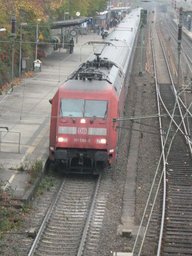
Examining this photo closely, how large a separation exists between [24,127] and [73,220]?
11161mm

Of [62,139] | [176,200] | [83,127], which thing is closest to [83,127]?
[83,127]

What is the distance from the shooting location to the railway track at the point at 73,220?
14.8 metres

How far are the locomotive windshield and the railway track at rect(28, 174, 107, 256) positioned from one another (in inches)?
85.5

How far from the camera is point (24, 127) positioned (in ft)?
89.9

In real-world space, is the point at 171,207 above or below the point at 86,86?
below

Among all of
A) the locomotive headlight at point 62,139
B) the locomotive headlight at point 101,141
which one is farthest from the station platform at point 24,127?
the locomotive headlight at point 101,141

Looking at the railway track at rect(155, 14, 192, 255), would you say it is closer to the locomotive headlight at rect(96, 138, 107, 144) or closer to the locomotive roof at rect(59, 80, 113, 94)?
the locomotive headlight at rect(96, 138, 107, 144)

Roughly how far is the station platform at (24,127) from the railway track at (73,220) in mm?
1171

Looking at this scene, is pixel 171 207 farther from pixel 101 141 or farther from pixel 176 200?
pixel 101 141

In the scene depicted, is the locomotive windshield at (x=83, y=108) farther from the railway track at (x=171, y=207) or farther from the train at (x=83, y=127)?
the railway track at (x=171, y=207)

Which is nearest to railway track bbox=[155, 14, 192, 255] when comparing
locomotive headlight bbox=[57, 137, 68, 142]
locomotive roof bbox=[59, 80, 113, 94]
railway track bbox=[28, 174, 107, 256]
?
railway track bbox=[28, 174, 107, 256]

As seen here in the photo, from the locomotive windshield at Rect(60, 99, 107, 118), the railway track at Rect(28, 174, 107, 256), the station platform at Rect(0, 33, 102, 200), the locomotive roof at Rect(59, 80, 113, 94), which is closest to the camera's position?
the railway track at Rect(28, 174, 107, 256)

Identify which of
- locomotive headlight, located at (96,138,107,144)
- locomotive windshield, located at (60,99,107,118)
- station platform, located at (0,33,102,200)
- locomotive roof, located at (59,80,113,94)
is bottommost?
station platform, located at (0,33,102,200)

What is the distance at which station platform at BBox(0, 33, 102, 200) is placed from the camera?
20.0 metres
